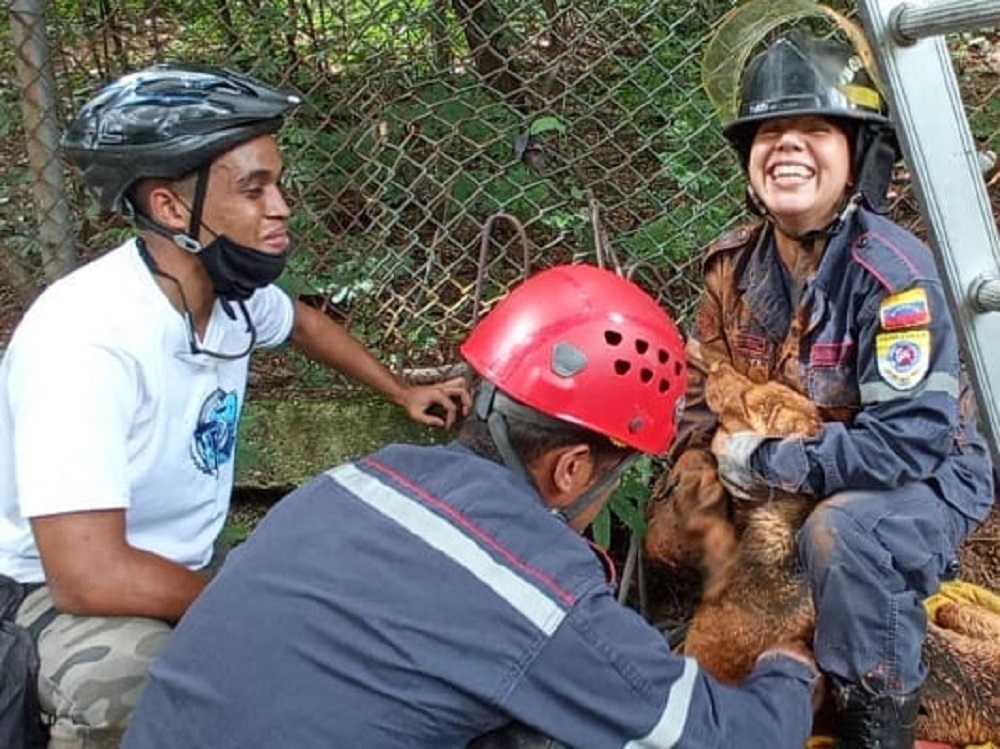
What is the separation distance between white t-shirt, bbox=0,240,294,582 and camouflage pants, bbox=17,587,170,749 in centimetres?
23

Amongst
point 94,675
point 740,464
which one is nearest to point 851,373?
point 740,464

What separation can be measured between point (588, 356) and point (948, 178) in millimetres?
689

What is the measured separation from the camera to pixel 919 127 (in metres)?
1.73

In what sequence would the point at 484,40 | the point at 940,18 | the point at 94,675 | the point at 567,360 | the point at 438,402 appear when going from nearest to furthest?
the point at 940,18
the point at 567,360
the point at 94,675
the point at 438,402
the point at 484,40

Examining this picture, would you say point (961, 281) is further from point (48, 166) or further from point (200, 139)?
point (48, 166)

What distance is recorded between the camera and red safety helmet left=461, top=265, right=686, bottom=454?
221cm

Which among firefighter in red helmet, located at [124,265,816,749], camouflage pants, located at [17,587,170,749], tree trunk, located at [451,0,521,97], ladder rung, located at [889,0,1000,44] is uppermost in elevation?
tree trunk, located at [451,0,521,97]

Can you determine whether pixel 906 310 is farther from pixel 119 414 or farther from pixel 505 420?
pixel 119 414

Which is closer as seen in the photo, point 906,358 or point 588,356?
point 588,356

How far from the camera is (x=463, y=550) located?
2027mm

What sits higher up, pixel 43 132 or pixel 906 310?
pixel 43 132

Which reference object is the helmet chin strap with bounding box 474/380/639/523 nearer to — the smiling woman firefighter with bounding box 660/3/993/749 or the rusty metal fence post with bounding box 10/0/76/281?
the smiling woman firefighter with bounding box 660/3/993/749

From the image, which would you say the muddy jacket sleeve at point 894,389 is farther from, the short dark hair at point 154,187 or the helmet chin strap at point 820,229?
the short dark hair at point 154,187

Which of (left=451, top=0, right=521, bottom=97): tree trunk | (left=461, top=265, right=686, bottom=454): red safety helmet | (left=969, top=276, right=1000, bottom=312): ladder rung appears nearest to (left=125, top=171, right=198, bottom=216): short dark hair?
(left=461, top=265, right=686, bottom=454): red safety helmet
